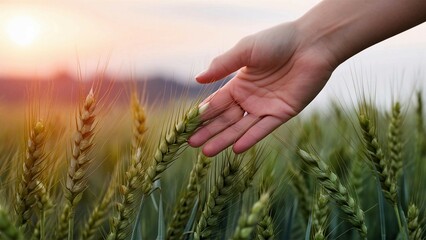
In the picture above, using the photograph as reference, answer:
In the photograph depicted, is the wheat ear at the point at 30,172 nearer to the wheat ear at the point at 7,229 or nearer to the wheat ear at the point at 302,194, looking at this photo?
the wheat ear at the point at 7,229

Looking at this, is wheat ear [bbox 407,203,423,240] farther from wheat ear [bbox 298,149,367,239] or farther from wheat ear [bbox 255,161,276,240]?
wheat ear [bbox 255,161,276,240]

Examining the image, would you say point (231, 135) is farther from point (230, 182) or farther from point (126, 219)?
point (126, 219)

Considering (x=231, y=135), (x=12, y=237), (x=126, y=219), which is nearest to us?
(x=12, y=237)

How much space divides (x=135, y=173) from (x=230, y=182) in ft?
0.78

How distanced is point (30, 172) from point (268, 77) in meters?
0.95

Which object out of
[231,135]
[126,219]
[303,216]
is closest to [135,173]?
[126,219]

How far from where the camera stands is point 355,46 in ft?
6.84

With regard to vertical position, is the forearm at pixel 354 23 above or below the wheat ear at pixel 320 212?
above

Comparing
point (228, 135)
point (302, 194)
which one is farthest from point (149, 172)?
point (302, 194)

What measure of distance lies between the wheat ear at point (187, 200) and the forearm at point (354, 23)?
683 mm

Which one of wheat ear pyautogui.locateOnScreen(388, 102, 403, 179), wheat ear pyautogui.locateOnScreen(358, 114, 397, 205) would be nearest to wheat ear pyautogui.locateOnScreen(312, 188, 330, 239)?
wheat ear pyautogui.locateOnScreen(358, 114, 397, 205)

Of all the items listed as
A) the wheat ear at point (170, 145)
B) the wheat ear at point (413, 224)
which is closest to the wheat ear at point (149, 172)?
the wheat ear at point (170, 145)

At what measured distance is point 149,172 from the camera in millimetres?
1434

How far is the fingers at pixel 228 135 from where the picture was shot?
167cm
